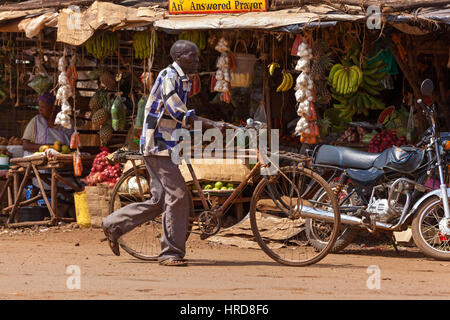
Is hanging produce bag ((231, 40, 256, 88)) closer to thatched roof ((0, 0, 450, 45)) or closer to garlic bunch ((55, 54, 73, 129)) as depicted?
thatched roof ((0, 0, 450, 45))

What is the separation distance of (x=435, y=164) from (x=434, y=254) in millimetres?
893

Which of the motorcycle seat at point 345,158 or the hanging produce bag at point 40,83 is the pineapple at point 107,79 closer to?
the hanging produce bag at point 40,83

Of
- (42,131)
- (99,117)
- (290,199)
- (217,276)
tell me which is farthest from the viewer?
(42,131)

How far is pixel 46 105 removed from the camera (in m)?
11.0

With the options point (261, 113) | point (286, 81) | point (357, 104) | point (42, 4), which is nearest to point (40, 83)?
point (42, 4)

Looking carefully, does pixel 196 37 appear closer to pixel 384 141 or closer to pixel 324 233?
pixel 384 141

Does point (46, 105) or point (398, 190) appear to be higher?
point (46, 105)

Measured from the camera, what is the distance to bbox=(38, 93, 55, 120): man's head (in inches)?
433

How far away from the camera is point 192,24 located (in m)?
9.08

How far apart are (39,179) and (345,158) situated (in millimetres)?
4420

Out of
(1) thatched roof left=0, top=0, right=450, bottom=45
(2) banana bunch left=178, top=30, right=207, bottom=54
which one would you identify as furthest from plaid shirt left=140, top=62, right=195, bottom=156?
(2) banana bunch left=178, top=30, right=207, bottom=54

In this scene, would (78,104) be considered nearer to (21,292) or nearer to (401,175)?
(401,175)

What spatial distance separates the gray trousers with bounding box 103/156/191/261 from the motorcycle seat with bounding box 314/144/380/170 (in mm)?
1848

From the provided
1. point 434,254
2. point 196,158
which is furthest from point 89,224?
point 434,254
